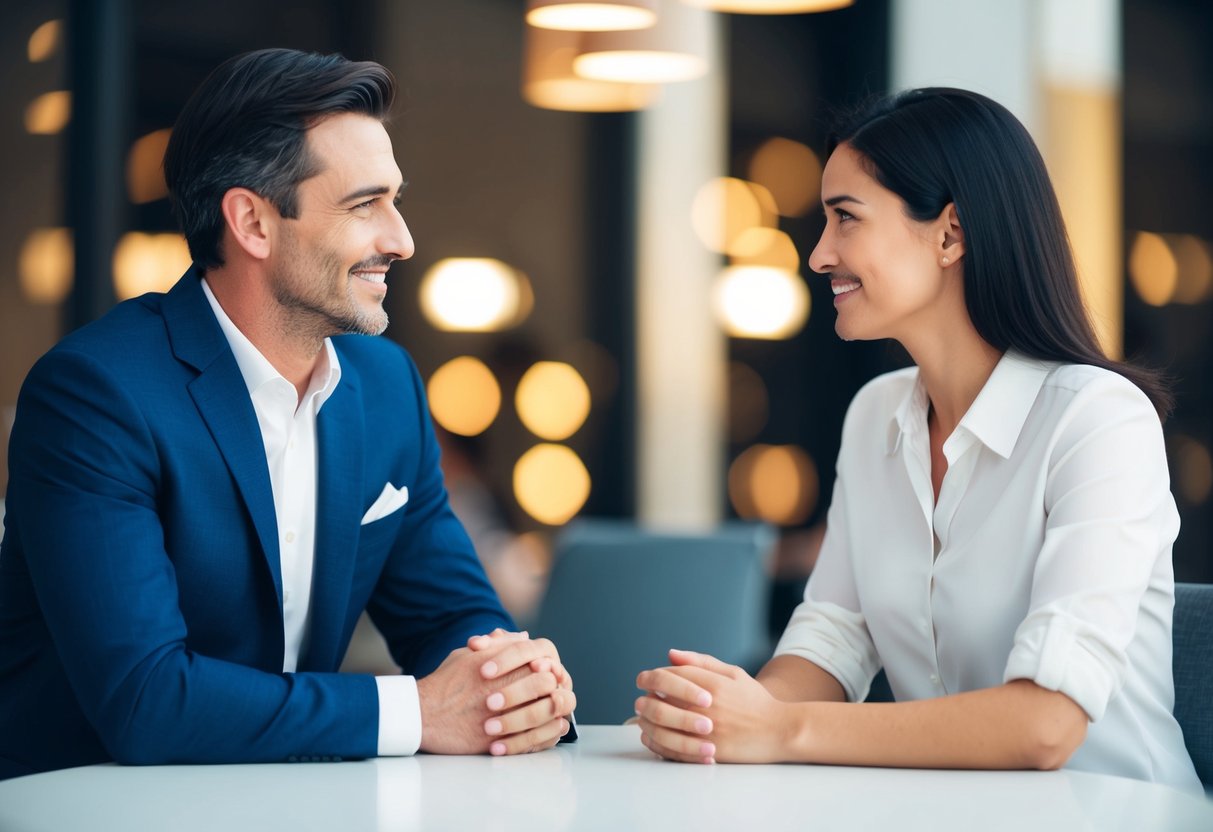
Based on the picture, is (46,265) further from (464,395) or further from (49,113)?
(464,395)

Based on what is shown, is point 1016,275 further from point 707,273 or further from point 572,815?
point 707,273

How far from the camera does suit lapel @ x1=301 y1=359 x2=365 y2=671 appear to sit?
6.30ft

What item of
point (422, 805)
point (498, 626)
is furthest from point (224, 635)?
point (422, 805)

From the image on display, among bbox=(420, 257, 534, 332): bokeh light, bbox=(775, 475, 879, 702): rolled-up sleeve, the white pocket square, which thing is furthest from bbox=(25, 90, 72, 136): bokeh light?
bbox=(775, 475, 879, 702): rolled-up sleeve

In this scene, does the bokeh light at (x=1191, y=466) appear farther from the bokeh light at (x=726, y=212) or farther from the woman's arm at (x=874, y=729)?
the woman's arm at (x=874, y=729)

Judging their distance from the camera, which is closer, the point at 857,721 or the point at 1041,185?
the point at 857,721

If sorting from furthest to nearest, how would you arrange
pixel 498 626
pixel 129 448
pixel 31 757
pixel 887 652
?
pixel 498 626 < pixel 887 652 < pixel 31 757 < pixel 129 448

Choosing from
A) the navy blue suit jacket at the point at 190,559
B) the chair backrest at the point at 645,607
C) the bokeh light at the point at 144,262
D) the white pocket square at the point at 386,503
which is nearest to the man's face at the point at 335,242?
the navy blue suit jacket at the point at 190,559

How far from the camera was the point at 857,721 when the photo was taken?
5.00ft

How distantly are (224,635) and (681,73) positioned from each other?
2.14m

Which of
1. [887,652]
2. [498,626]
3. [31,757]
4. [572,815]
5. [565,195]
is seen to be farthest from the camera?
[565,195]

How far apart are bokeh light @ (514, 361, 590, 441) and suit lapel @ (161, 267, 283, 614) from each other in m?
4.58

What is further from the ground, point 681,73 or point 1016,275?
point 681,73

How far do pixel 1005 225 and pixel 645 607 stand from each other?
1.55 metres
